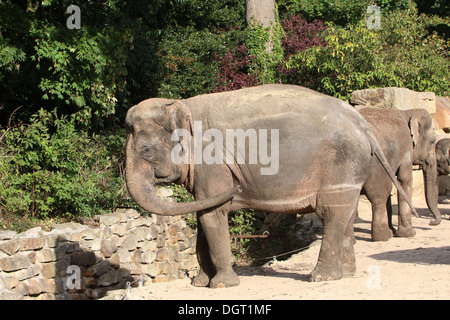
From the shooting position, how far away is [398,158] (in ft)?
37.0

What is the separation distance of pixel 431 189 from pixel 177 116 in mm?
7605

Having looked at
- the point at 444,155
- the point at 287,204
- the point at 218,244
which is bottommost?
the point at 218,244

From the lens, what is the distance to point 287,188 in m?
6.98

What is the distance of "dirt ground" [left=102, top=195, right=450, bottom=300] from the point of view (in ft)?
20.9

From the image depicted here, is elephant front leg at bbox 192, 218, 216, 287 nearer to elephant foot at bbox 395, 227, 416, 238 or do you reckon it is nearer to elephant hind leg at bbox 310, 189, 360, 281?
elephant hind leg at bbox 310, 189, 360, 281

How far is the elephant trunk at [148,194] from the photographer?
677cm

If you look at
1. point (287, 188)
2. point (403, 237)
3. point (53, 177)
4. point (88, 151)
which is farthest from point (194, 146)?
point (403, 237)

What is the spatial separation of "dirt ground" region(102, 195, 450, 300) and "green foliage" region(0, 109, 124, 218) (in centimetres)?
320

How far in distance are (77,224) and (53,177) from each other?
95 centimetres

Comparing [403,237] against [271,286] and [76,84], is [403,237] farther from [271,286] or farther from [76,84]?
[76,84]

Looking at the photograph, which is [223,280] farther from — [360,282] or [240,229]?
[240,229]

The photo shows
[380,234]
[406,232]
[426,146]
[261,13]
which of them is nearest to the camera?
[380,234]

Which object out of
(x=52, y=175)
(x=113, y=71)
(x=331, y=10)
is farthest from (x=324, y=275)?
(x=331, y=10)

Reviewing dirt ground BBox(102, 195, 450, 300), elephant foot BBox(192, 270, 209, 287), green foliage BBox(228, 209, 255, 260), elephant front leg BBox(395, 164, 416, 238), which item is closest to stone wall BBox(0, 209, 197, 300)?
green foliage BBox(228, 209, 255, 260)
